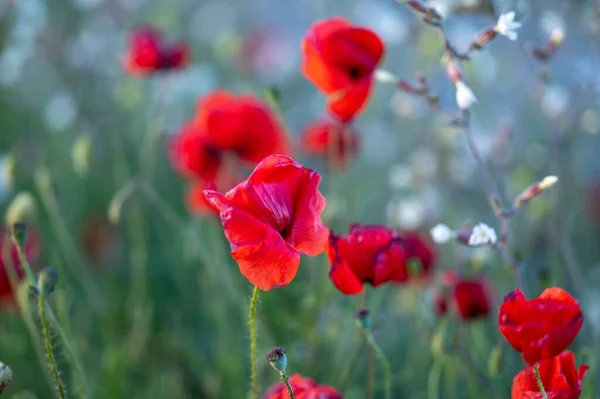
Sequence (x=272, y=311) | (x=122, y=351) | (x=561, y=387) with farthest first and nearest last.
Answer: (x=272, y=311) < (x=122, y=351) < (x=561, y=387)

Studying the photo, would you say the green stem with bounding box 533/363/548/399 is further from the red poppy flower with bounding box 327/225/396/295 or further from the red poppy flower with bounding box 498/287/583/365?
the red poppy flower with bounding box 327/225/396/295

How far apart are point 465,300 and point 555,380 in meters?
0.39

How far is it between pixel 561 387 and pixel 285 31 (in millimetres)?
3326

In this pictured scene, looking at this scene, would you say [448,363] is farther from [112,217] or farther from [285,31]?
[285,31]

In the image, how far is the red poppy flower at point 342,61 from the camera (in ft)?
3.58

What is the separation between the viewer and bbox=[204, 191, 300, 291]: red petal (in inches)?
31.3

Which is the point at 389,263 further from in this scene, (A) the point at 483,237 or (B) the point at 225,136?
(B) the point at 225,136

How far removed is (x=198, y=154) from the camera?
1.64 meters

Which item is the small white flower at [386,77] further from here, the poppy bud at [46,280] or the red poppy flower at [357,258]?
the poppy bud at [46,280]

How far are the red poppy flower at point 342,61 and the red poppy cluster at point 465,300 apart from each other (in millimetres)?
361

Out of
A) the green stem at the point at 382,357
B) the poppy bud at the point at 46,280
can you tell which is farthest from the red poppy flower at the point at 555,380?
the poppy bud at the point at 46,280

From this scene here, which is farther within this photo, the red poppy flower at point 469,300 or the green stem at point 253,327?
the red poppy flower at point 469,300

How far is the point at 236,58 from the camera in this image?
3.28 m

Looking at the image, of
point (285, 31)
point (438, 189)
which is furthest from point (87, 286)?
point (285, 31)
